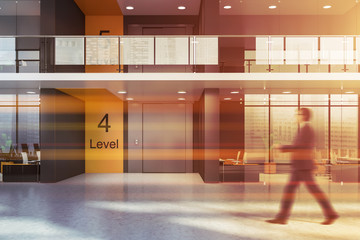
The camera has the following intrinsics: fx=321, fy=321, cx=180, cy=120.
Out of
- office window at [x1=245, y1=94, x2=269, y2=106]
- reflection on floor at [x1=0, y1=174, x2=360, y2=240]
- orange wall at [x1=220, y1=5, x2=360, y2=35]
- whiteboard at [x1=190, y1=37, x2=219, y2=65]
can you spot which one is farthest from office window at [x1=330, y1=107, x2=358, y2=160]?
whiteboard at [x1=190, y1=37, x2=219, y2=65]

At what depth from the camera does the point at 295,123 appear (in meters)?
14.3

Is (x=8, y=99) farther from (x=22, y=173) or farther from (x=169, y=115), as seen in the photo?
(x=169, y=115)

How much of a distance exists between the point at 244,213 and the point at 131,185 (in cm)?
443

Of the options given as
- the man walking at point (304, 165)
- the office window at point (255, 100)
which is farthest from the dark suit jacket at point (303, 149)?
the office window at point (255, 100)

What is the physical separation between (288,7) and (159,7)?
193 inches

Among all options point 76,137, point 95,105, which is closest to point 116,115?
point 95,105

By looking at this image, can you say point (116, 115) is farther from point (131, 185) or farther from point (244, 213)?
point (244, 213)

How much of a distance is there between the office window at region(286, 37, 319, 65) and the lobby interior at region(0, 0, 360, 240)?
0.10ft

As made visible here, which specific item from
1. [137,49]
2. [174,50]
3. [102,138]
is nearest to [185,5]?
[174,50]

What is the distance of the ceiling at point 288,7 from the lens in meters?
11.8

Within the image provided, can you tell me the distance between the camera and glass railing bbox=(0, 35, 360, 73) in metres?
9.08

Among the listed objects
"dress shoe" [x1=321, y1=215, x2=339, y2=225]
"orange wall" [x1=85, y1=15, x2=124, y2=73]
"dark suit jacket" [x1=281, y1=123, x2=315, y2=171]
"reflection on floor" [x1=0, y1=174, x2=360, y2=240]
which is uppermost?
"orange wall" [x1=85, y1=15, x2=124, y2=73]

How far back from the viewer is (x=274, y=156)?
15680 millimetres

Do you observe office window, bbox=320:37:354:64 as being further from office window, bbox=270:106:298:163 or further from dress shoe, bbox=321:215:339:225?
dress shoe, bbox=321:215:339:225
